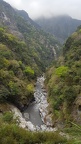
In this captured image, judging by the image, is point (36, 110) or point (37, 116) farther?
point (36, 110)

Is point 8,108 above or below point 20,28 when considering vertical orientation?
below

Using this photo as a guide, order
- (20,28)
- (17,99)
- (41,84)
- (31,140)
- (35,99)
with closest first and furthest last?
1. (31,140)
2. (17,99)
3. (35,99)
4. (41,84)
5. (20,28)

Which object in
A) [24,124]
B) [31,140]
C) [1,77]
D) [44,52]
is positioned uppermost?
[44,52]

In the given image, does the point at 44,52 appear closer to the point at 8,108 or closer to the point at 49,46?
the point at 49,46

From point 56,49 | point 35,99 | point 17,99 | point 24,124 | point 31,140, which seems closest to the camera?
point 31,140

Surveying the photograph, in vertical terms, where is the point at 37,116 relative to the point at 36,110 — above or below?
below

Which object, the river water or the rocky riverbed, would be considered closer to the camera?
the rocky riverbed

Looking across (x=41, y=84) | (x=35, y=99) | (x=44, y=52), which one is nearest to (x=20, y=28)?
(x=44, y=52)

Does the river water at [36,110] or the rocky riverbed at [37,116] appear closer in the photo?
the rocky riverbed at [37,116]
